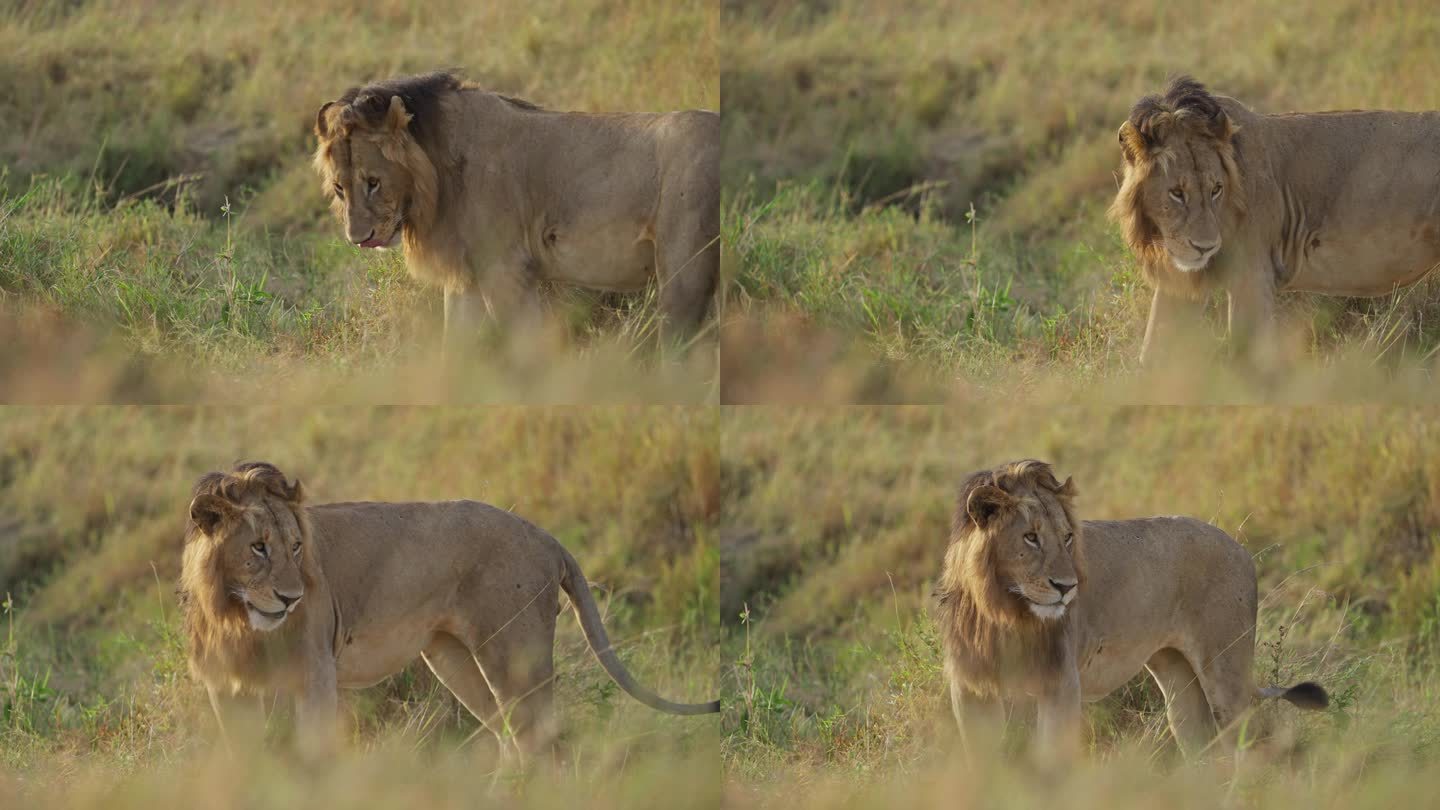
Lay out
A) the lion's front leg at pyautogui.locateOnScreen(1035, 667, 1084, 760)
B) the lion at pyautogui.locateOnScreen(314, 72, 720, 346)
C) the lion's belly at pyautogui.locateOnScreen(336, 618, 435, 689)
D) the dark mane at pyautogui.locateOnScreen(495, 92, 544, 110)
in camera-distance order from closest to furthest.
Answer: the lion's front leg at pyautogui.locateOnScreen(1035, 667, 1084, 760)
the lion's belly at pyautogui.locateOnScreen(336, 618, 435, 689)
the lion at pyautogui.locateOnScreen(314, 72, 720, 346)
the dark mane at pyautogui.locateOnScreen(495, 92, 544, 110)

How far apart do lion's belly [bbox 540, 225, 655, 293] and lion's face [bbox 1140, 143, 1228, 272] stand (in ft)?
4.61

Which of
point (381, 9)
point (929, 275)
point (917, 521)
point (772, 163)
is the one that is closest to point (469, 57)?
point (381, 9)

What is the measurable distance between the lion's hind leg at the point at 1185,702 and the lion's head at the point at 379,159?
238 centimetres

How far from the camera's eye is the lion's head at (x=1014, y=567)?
537 centimetres

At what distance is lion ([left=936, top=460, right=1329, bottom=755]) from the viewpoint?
5391 millimetres

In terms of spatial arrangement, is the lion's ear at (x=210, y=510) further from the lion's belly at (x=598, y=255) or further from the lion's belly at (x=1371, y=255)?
the lion's belly at (x=1371, y=255)

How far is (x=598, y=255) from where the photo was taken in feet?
20.0

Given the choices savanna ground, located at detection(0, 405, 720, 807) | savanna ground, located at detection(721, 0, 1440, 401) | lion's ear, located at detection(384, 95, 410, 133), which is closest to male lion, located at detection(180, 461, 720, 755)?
savanna ground, located at detection(0, 405, 720, 807)

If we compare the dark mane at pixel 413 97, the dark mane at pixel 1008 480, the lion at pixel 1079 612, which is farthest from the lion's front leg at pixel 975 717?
the dark mane at pixel 413 97

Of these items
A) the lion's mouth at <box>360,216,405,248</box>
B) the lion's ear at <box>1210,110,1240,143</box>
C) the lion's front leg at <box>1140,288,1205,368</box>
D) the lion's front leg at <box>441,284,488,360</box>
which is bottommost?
the lion's front leg at <box>441,284,488,360</box>

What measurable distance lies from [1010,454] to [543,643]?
91.7 inches

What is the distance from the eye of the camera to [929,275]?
6.92 m

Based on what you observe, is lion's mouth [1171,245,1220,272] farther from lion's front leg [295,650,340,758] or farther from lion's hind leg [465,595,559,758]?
lion's front leg [295,650,340,758]

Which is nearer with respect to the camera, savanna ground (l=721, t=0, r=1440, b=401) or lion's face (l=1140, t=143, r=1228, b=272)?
lion's face (l=1140, t=143, r=1228, b=272)
